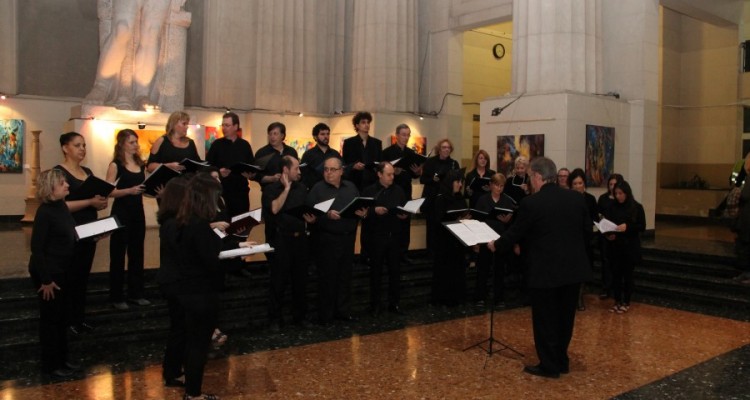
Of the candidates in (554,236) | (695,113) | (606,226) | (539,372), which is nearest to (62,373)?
(539,372)

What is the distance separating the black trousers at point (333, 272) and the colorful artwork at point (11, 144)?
895 cm

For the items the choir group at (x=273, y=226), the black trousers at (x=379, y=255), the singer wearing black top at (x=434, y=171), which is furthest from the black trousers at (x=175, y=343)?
the singer wearing black top at (x=434, y=171)

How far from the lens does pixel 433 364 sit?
5.36m

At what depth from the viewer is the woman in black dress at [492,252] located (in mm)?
7531

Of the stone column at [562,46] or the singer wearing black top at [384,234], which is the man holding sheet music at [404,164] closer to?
the singer wearing black top at [384,234]

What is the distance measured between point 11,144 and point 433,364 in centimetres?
1084

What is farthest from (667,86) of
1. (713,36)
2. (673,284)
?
(673,284)

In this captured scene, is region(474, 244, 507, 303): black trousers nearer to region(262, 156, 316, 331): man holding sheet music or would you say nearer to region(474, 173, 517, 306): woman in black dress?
region(474, 173, 517, 306): woman in black dress

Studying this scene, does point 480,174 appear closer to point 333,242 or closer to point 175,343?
point 333,242

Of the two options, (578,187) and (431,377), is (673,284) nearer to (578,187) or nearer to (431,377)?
(578,187)

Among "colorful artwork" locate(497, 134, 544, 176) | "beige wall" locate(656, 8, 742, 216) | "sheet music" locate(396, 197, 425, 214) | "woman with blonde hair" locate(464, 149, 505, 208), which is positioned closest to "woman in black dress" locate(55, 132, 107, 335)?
"sheet music" locate(396, 197, 425, 214)

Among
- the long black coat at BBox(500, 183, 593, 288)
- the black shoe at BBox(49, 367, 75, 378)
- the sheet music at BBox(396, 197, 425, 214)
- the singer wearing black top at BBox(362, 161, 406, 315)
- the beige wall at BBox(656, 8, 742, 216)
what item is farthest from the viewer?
the beige wall at BBox(656, 8, 742, 216)

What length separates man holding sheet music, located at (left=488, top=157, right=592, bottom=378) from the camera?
5.04m

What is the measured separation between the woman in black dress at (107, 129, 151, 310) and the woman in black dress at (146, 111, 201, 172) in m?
0.18
